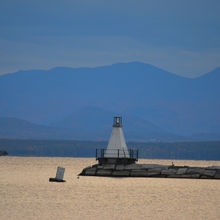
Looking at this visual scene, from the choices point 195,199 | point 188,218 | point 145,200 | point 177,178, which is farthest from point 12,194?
point 177,178

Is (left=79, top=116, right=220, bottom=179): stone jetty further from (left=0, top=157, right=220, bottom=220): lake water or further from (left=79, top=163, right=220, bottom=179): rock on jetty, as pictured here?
(left=0, top=157, right=220, bottom=220): lake water

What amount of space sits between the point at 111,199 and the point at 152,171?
61.1ft

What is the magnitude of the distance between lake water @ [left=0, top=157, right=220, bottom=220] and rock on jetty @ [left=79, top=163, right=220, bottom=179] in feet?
2.46

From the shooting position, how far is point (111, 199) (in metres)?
51.1

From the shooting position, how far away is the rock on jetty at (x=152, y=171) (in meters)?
A: 66.7

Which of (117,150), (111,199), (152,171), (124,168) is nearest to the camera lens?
(111,199)

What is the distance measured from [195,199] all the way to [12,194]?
43.4 feet

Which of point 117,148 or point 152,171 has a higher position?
point 117,148

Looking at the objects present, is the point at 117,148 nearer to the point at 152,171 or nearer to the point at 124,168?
the point at 124,168

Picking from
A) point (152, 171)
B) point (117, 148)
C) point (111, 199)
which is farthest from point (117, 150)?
point (111, 199)

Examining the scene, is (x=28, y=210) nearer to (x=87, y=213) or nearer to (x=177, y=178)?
(x=87, y=213)

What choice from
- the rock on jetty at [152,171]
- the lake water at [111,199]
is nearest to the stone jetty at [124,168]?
the rock on jetty at [152,171]

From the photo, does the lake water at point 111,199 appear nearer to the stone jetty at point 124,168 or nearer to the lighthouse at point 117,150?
the stone jetty at point 124,168

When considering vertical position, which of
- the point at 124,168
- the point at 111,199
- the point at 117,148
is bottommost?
the point at 111,199
